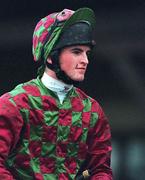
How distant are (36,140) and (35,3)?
6.65m

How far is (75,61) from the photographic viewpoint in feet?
15.9

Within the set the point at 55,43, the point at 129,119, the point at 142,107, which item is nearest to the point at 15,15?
the point at 142,107

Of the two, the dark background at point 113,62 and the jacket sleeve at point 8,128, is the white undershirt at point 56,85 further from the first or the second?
the dark background at point 113,62

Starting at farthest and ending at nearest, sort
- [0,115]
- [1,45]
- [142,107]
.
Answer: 1. [142,107]
2. [1,45]
3. [0,115]

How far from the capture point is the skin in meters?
4.85

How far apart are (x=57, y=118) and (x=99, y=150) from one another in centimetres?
33

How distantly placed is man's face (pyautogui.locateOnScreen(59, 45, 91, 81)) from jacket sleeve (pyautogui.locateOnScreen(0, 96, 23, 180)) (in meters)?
0.37

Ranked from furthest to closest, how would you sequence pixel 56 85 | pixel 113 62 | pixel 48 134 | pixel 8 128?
pixel 113 62 → pixel 56 85 → pixel 48 134 → pixel 8 128

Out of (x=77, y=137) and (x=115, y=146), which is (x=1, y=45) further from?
(x=77, y=137)

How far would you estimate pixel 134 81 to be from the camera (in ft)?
41.7

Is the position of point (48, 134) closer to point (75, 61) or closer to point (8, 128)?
point (8, 128)

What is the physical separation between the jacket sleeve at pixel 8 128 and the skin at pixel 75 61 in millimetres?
371

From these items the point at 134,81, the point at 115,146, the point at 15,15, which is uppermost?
the point at 15,15

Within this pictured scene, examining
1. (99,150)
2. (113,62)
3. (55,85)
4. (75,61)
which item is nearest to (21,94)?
(55,85)
